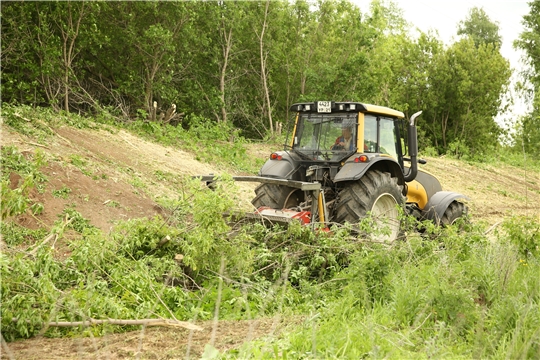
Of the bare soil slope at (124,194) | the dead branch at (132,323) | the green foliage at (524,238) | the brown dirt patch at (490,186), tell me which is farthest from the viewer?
the brown dirt patch at (490,186)

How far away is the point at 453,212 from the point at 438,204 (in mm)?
313

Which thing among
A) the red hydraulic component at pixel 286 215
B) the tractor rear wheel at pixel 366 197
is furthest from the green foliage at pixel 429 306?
the red hydraulic component at pixel 286 215

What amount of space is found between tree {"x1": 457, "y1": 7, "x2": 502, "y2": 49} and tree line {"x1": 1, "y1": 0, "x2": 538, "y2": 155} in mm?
16356

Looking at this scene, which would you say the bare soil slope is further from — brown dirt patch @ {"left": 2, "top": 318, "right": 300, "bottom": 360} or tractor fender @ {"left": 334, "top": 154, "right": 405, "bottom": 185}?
tractor fender @ {"left": 334, "top": 154, "right": 405, "bottom": 185}

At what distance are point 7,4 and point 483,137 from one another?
69.1ft

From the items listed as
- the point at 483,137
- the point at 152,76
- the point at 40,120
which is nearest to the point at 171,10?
the point at 152,76

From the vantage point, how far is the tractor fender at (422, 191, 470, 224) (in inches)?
362

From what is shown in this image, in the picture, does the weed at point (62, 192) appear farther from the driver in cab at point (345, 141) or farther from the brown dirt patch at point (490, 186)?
the brown dirt patch at point (490, 186)

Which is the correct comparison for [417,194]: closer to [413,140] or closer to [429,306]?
[413,140]

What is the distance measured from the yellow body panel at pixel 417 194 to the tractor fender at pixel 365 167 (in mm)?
1051

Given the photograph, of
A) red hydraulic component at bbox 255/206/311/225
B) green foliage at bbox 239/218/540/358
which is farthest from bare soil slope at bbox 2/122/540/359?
green foliage at bbox 239/218/540/358

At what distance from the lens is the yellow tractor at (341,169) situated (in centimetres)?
761

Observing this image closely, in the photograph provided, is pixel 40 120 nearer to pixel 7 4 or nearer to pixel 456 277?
pixel 7 4

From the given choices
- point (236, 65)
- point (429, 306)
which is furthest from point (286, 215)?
point (236, 65)
